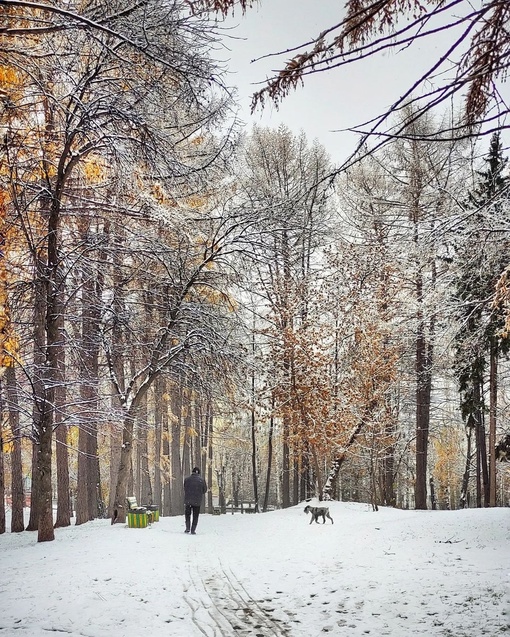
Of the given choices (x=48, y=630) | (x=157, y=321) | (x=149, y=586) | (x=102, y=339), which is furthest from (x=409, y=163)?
(x=48, y=630)

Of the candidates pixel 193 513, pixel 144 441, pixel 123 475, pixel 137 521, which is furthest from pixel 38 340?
pixel 144 441

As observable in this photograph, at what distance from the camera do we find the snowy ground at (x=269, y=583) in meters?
5.06

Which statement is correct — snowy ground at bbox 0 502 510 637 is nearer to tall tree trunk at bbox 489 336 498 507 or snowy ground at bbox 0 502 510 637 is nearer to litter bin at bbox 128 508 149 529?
litter bin at bbox 128 508 149 529

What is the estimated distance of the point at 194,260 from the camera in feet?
44.6

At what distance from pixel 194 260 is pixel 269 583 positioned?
27.8ft

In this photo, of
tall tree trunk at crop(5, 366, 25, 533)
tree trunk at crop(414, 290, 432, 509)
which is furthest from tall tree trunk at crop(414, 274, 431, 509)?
tall tree trunk at crop(5, 366, 25, 533)

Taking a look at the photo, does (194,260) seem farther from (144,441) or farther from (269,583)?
(269,583)

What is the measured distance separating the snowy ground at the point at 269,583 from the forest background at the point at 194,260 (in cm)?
246

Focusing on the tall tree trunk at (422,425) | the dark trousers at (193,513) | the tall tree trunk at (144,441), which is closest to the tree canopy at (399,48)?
the tall tree trunk at (144,441)

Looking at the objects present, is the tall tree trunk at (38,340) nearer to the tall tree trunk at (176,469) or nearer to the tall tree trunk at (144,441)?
the tall tree trunk at (144,441)

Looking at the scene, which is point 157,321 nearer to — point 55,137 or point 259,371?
point 259,371

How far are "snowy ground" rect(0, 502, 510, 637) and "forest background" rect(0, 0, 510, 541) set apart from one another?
8.08 ft

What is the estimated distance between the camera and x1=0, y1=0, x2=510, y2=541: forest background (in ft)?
22.7

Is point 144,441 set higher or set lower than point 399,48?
lower
